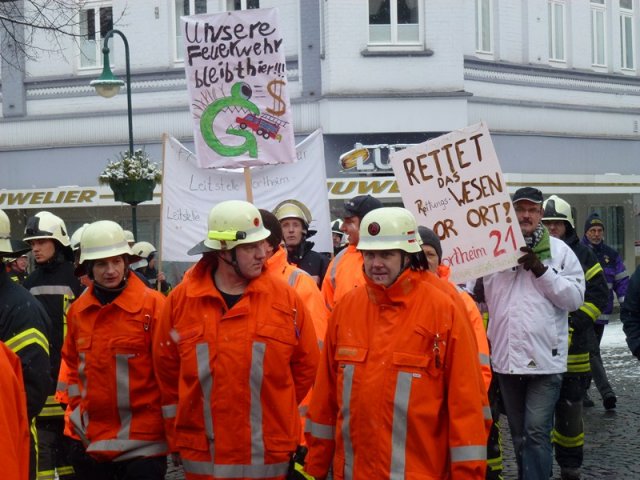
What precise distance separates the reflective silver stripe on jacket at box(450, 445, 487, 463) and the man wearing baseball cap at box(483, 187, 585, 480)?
8.81ft

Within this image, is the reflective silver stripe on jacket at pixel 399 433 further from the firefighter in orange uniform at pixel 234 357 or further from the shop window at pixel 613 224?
the shop window at pixel 613 224

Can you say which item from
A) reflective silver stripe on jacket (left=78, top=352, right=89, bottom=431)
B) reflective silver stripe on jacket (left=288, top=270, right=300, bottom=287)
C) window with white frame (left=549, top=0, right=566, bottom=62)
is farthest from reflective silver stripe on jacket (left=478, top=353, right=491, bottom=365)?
window with white frame (left=549, top=0, right=566, bottom=62)

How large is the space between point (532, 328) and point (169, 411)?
8.67 ft

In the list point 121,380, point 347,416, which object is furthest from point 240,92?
point 347,416

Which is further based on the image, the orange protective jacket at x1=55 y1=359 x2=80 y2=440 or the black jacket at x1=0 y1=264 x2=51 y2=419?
the orange protective jacket at x1=55 y1=359 x2=80 y2=440

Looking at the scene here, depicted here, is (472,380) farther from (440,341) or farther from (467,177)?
(467,177)

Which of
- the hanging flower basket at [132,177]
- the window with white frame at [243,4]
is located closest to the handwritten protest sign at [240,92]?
the hanging flower basket at [132,177]

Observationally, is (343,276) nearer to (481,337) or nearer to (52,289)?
(481,337)

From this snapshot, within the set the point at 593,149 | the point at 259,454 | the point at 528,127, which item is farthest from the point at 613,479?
the point at 593,149

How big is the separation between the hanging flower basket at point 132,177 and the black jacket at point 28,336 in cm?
1254

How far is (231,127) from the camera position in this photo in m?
10.6

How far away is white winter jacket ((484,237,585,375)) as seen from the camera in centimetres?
773

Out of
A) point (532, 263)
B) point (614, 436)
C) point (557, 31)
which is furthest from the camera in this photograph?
point (557, 31)

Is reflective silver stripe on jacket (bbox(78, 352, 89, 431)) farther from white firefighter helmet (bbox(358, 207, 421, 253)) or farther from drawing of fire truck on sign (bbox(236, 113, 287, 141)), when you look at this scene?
drawing of fire truck on sign (bbox(236, 113, 287, 141))
